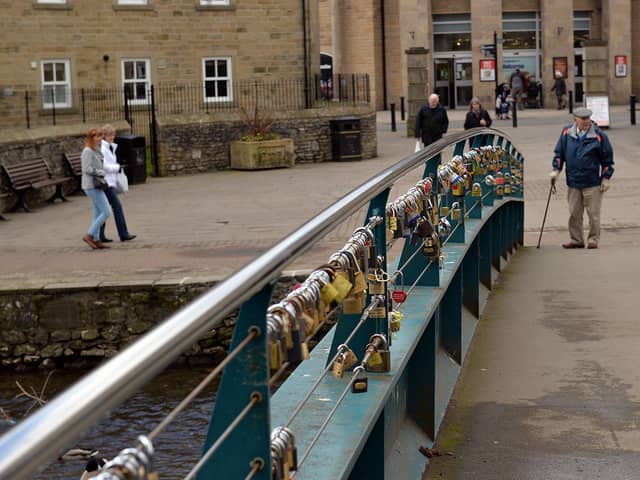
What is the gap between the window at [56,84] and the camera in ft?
99.3

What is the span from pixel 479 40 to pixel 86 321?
40.2m

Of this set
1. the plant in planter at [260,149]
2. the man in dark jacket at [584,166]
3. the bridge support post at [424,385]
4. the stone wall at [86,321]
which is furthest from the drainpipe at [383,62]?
the bridge support post at [424,385]

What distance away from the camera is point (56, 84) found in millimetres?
30406

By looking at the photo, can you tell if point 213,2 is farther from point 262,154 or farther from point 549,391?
point 549,391

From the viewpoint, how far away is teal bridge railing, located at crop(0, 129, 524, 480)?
1948 millimetres

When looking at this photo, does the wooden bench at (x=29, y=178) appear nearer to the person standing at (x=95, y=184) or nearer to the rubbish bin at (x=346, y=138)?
the person standing at (x=95, y=184)

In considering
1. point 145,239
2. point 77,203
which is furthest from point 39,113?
point 145,239

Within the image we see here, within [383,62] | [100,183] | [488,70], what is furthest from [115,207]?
[383,62]

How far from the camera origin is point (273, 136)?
28.4 m

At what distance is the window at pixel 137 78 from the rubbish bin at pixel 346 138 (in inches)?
195

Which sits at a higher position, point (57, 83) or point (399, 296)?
point (57, 83)

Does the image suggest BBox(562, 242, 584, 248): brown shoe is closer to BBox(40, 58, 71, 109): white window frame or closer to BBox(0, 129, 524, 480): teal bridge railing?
BBox(0, 129, 524, 480): teal bridge railing

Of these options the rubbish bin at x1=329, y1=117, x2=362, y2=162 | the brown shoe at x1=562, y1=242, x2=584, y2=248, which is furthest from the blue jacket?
the rubbish bin at x1=329, y1=117, x2=362, y2=162

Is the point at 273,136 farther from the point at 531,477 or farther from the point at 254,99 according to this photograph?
the point at 531,477
